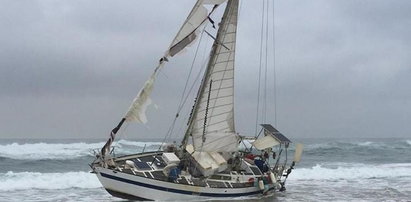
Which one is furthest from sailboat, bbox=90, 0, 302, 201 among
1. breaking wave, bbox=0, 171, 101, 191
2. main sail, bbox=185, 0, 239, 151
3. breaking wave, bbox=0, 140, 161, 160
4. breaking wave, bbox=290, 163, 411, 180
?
breaking wave, bbox=0, 140, 161, 160

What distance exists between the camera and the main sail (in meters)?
24.8

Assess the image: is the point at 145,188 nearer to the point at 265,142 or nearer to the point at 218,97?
the point at 218,97

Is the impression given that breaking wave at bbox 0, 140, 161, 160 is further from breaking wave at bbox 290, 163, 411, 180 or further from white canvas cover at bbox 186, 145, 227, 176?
white canvas cover at bbox 186, 145, 227, 176

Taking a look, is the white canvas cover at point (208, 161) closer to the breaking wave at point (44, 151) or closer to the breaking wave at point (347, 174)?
the breaking wave at point (347, 174)

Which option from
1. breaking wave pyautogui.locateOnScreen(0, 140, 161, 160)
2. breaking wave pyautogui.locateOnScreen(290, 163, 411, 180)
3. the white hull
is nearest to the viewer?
the white hull

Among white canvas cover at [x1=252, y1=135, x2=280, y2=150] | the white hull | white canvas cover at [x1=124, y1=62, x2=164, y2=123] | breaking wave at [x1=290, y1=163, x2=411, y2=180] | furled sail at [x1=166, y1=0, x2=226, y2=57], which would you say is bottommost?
breaking wave at [x1=290, y1=163, x2=411, y2=180]

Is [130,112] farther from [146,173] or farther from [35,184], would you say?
[35,184]

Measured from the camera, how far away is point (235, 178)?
24609 mm

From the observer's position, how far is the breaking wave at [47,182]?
100 feet

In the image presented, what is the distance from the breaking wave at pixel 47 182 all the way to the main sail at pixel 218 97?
962 centimetres

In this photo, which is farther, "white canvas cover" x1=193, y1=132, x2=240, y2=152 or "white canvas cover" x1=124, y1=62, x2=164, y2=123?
"white canvas cover" x1=193, y1=132, x2=240, y2=152

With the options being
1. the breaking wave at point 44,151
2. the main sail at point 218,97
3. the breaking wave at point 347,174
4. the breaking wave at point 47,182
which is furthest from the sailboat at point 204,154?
the breaking wave at point 44,151

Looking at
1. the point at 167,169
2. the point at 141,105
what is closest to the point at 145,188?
the point at 167,169

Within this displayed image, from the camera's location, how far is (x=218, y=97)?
25.1 metres
